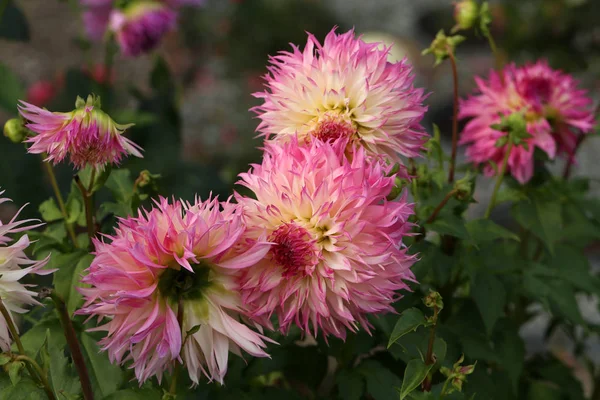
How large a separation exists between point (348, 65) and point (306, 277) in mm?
196

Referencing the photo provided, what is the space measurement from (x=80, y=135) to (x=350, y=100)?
229 mm

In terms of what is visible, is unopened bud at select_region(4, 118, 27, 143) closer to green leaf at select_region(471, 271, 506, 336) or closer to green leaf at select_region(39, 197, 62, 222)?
green leaf at select_region(39, 197, 62, 222)

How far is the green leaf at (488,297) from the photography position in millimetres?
765

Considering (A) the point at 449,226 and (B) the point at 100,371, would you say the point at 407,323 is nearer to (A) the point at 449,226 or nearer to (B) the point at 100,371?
(A) the point at 449,226

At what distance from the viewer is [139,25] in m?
1.52

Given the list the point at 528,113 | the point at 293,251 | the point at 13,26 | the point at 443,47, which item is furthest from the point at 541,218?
the point at 13,26

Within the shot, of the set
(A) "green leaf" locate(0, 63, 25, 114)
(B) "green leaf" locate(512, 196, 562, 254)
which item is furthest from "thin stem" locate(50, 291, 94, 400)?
(A) "green leaf" locate(0, 63, 25, 114)

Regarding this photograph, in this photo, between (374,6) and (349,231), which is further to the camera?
(374,6)

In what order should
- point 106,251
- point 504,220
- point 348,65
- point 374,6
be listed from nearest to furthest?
point 106,251, point 348,65, point 504,220, point 374,6

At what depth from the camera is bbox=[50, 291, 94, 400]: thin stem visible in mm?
503

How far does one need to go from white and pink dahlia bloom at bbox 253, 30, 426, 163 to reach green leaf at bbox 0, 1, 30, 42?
1002mm

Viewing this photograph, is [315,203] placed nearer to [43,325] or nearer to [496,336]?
[43,325]

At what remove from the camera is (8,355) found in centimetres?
55

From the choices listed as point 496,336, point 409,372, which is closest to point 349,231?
point 409,372
